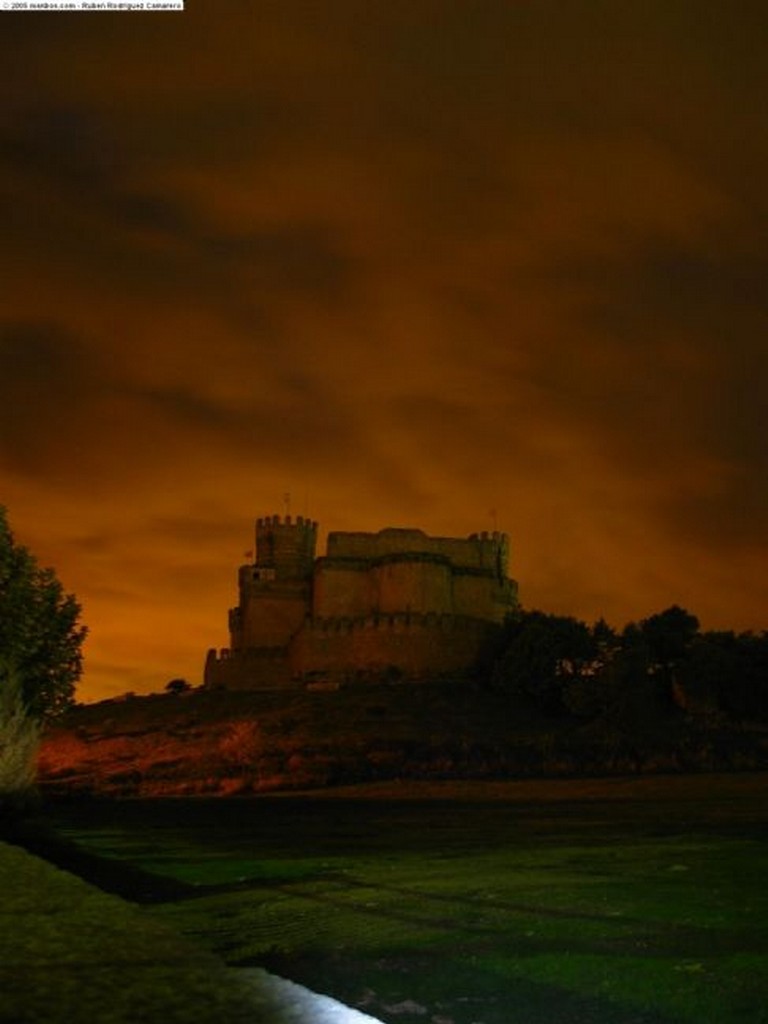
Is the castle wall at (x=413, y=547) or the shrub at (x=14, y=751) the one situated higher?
the castle wall at (x=413, y=547)

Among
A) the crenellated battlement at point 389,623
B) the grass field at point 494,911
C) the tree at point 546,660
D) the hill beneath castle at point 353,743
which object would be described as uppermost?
the crenellated battlement at point 389,623

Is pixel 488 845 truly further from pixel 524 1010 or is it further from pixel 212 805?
pixel 212 805

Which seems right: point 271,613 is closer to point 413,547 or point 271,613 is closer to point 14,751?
point 413,547

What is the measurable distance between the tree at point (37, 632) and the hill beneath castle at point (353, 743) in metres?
13.8

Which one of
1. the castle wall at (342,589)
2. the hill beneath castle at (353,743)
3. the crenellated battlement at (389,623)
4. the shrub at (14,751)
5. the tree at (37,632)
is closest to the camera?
the shrub at (14,751)

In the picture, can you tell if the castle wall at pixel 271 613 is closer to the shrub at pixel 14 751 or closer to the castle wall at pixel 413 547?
the castle wall at pixel 413 547

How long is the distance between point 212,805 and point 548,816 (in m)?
15.9

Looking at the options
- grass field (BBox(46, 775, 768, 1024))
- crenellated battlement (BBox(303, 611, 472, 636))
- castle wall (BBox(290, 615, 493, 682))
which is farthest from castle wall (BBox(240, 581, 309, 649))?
grass field (BBox(46, 775, 768, 1024))

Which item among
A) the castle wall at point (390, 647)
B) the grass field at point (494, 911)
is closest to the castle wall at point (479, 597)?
the castle wall at point (390, 647)

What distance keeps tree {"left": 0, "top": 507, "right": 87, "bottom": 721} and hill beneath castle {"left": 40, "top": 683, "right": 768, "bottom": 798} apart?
13.8 metres

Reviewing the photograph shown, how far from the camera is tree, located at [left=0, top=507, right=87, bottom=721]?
36.1m

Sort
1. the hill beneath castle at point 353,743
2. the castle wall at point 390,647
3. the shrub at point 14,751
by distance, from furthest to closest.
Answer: the castle wall at point 390,647
the hill beneath castle at point 353,743
the shrub at point 14,751

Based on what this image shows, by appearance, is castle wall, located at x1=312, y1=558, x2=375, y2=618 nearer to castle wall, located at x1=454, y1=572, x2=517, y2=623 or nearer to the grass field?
castle wall, located at x1=454, y1=572, x2=517, y2=623

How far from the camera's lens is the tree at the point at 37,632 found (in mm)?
36062
